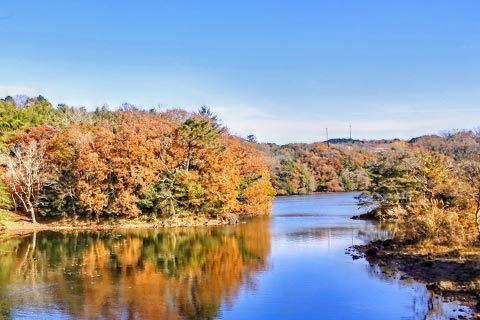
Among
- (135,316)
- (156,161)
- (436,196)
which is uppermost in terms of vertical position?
(156,161)

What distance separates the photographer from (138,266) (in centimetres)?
2369

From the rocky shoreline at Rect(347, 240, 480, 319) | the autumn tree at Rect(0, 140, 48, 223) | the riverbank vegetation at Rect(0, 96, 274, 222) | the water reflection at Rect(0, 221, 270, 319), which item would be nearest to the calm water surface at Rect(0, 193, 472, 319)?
the water reflection at Rect(0, 221, 270, 319)

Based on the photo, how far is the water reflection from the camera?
16078mm

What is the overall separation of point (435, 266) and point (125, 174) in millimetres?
27572

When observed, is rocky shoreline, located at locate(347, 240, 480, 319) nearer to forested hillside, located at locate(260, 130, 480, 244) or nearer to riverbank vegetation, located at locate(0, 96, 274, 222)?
forested hillside, located at locate(260, 130, 480, 244)

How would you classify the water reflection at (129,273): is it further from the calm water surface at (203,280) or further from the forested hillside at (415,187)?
the forested hillside at (415,187)

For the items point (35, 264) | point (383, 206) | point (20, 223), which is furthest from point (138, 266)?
point (383, 206)

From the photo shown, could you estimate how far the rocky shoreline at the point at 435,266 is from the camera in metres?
17.0

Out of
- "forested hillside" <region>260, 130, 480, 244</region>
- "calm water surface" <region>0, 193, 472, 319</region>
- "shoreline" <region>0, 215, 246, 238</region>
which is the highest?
"forested hillside" <region>260, 130, 480, 244</region>

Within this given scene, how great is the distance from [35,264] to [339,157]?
9507 cm

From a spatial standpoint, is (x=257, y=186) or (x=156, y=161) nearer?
(x=156, y=161)

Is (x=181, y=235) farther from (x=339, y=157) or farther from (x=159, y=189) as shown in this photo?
(x=339, y=157)

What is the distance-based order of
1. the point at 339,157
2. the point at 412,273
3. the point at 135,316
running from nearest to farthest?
the point at 135,316 < the point at 412,273 < the point at 339,157

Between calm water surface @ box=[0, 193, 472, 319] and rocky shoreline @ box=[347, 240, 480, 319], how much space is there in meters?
0.67
